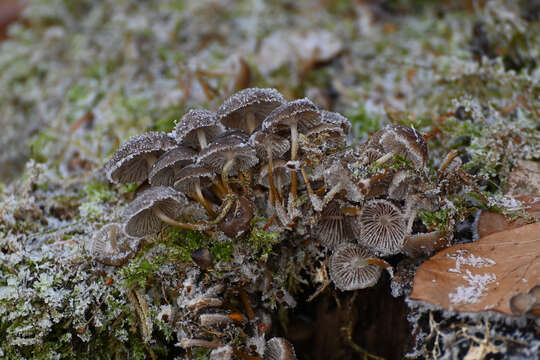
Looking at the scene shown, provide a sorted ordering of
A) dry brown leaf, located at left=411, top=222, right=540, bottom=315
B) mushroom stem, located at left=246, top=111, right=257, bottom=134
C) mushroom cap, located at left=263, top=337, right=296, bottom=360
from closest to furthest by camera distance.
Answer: dry brown leaf, located at left=411, top=222, right=540, bottom=315 < mushroom cap, located at left=263, top=337, right=296, bottom=360 < mushroom stem, located at left=246, top=111, right=257, bottom=134

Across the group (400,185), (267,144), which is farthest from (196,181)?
(400,185)

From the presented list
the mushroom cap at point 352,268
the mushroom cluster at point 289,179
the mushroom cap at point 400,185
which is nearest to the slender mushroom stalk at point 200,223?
the mushroom cluster at point 289,179

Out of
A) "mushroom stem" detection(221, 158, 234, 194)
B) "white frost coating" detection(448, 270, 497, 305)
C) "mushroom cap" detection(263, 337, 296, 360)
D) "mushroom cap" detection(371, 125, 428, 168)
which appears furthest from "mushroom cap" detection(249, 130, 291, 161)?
"white frost coating" detection(448, 270, 497, 305)

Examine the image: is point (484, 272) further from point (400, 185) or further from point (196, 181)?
point (196, 181)

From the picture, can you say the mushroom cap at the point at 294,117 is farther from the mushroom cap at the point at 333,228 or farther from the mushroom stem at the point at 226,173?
the mushroom cap at the point at 333,228

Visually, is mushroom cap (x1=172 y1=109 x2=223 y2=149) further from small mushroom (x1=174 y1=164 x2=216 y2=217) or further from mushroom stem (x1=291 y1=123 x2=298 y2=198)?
mushroom stem (x1=291 y1=123 x2=298 y2=198)
